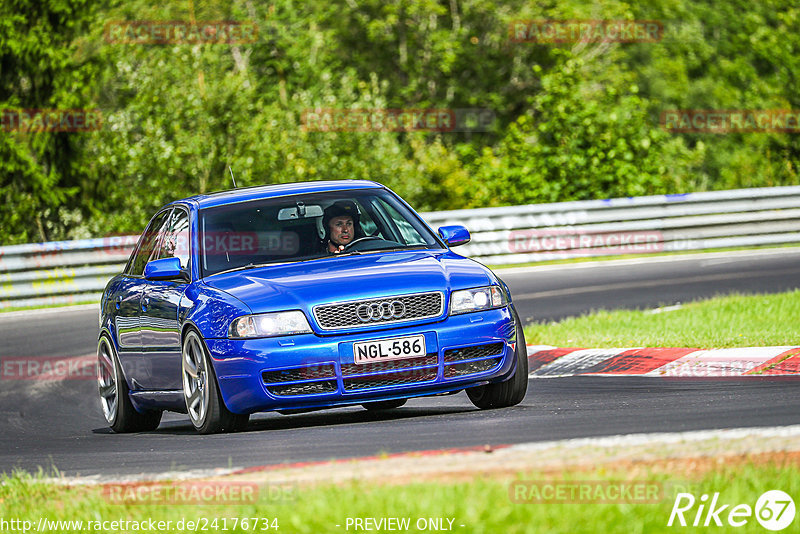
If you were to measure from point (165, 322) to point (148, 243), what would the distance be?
4.99ft

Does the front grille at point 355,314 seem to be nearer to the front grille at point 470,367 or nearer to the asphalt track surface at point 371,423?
the front grille at point 470,367

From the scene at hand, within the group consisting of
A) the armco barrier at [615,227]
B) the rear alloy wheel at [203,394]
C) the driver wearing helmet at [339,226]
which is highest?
the driver wearing helmet at [339,226]

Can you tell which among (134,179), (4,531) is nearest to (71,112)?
(134,179)

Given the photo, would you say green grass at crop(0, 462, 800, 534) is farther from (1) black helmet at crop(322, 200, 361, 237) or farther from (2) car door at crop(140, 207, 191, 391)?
(1) black helmet at crop(322, 200, 361, 237)

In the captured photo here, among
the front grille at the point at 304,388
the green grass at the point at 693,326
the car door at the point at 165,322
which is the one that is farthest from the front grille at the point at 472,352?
the green grass at the point at 693,326

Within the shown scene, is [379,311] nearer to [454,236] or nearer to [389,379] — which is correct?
[389,379]

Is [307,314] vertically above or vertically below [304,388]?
above

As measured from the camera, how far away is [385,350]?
7.30 m

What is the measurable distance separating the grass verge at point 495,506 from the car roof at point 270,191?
3762 millimetres

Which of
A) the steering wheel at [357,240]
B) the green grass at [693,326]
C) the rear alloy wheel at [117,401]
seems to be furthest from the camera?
the green grass at [693,326]

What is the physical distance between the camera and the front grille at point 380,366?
728cm

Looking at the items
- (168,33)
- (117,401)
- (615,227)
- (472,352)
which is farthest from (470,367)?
(168,33)

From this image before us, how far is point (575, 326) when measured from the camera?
12.6 meters

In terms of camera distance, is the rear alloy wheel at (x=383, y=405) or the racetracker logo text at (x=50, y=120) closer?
the rear alloy wheel at (x=383, y=405)
